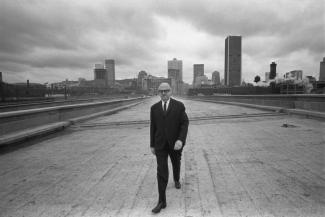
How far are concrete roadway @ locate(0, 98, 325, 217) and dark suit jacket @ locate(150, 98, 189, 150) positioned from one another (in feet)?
3.11

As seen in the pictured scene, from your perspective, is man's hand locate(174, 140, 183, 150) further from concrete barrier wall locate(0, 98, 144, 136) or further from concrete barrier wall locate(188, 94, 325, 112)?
concrete barrier wall locate(188, 94, 325, 112)

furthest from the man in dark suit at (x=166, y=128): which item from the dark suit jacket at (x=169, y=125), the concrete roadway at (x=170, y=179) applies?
the concrete roadway at (x=170, y=179)

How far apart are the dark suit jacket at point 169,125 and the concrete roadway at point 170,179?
95 cm

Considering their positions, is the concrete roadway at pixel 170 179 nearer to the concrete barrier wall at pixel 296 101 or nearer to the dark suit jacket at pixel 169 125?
the dark suit jacket at pixel 169 125

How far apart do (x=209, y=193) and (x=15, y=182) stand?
12.5 feet

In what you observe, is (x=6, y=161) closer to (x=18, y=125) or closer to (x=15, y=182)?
(x=15, y=182)

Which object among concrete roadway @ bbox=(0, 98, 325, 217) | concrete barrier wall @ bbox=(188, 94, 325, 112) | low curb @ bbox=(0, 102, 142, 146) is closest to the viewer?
concrete roadway @ bbox=(0, 98, 325, 217)

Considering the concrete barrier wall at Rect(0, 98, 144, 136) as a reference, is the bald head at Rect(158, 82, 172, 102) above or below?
above

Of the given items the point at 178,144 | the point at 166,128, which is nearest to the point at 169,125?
the point at 166,128

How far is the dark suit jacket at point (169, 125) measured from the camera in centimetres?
338

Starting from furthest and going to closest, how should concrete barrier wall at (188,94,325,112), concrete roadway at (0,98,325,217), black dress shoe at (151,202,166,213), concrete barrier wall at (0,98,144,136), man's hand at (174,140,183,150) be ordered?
concrete barrier wall at (188,94,325,112) → concrete barrier wall at (0,98,144,136) → man's hand at (174,140,183,150) → concrete roadway at (0,98,325,217) → black dress shoe at (151,202,166,213)

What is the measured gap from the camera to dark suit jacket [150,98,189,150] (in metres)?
3.38

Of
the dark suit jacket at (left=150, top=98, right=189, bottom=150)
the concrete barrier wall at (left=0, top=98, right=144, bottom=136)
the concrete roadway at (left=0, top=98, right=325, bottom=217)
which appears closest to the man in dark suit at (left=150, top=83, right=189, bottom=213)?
the dark suit jacket at (left=150, top=98, right=189, bottom=150)

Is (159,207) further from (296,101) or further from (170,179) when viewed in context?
(296,101)
